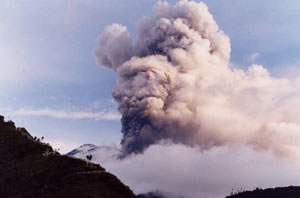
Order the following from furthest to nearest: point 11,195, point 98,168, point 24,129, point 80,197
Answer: point 24,129, point 98,168, point 11,195, point 80,197

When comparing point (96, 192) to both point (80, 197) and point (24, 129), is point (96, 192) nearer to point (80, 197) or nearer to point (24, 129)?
point (80, 197)

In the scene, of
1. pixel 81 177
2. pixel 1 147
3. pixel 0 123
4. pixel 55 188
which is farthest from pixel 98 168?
pixel 0 123

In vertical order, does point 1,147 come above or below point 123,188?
above

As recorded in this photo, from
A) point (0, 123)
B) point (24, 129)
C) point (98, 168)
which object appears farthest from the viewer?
point (24, 129)

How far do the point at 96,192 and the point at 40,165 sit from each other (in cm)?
1862

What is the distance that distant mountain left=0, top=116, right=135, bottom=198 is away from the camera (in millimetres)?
69500

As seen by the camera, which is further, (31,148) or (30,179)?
(31,148)

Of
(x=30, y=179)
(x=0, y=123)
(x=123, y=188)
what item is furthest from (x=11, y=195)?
(x=0, y=123)

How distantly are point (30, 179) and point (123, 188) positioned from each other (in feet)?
63.7

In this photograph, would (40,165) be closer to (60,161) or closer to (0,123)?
(60,161)

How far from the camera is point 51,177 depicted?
75.1 meters

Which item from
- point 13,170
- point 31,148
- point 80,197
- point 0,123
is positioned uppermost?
point 0,123

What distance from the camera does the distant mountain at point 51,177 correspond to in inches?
2736

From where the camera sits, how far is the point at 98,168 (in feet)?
257
